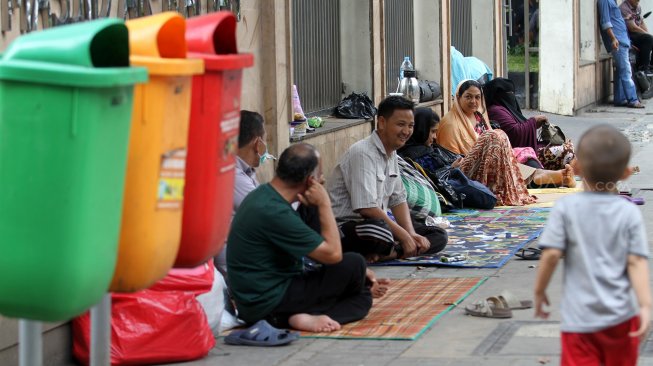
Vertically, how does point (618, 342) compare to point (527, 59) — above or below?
below

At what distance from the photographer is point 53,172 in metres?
3.53

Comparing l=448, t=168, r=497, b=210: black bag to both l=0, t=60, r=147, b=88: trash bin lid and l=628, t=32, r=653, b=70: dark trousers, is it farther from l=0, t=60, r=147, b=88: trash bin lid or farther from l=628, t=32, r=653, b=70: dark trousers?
l=628, t=32, r=653, b=70: dark trousers

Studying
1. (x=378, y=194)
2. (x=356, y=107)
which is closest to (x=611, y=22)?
(x=356, y=107)

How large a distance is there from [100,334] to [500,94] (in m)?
9.24

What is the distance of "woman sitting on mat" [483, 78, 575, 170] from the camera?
A: 41.3 feet

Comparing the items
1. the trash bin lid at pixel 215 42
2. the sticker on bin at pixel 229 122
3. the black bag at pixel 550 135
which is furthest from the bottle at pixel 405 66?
the sticker on bin at pixel 229 122

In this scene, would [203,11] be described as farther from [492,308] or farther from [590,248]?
[590,248]

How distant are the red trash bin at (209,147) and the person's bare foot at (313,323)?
2.28 meters

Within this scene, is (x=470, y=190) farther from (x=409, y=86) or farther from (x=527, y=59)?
(x=527, y=59)

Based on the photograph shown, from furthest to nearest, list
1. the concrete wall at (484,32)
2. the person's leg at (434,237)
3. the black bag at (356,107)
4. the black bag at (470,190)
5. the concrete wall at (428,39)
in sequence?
the concrete wall at (484,32)
the concrete wall at (428,39)
the black bag at (356,107)
the black bag at (470,190)
the person's leg at (434,237)

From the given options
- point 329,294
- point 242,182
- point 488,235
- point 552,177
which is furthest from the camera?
point 552,177

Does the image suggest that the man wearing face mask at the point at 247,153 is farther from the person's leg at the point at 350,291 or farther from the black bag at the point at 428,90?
the black bag at the point at 428,90

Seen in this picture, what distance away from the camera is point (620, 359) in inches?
172

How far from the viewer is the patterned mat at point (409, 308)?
6.66 metres
